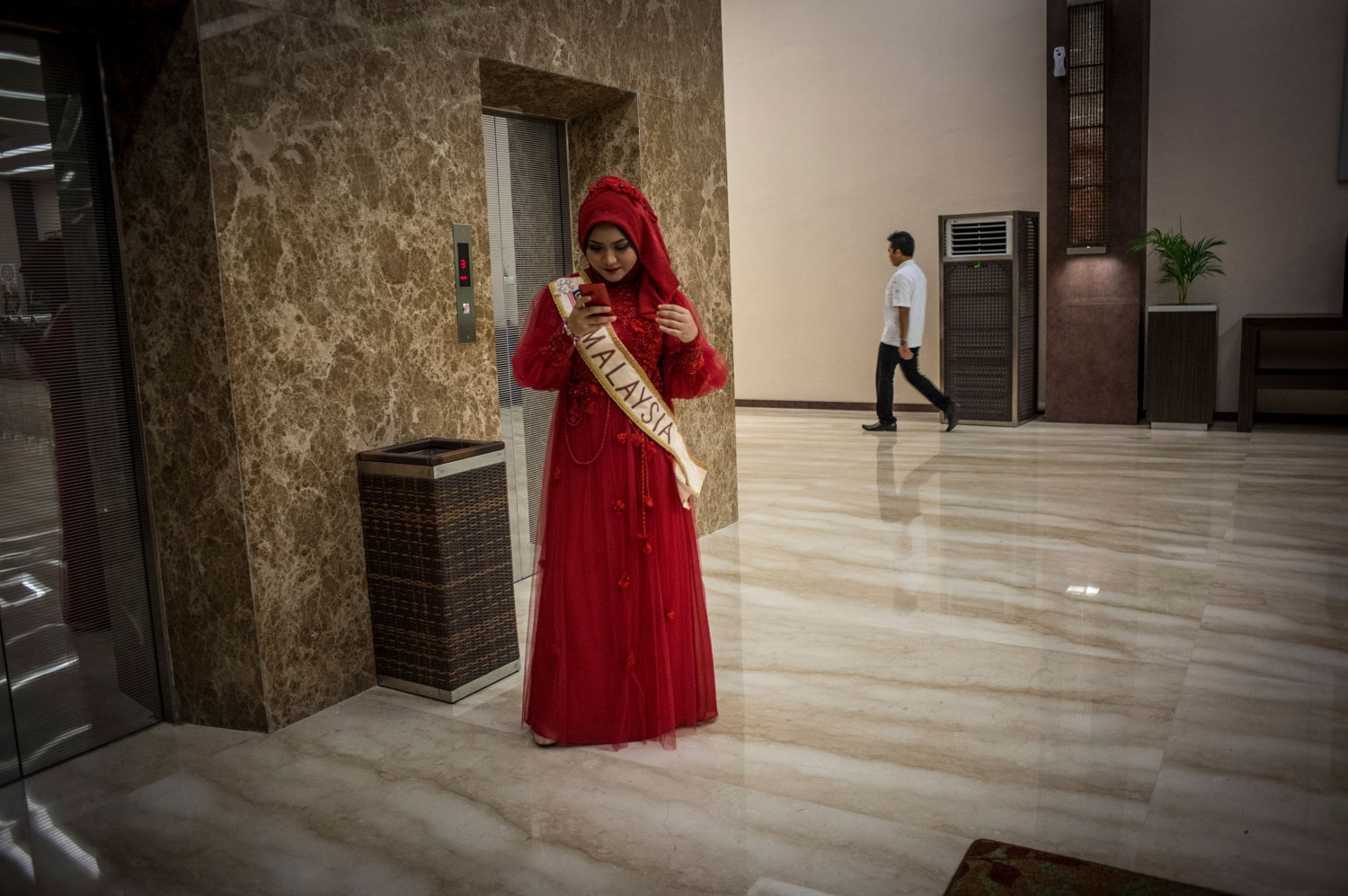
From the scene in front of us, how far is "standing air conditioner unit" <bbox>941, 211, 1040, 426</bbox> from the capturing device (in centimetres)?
801

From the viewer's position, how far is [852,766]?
265cm

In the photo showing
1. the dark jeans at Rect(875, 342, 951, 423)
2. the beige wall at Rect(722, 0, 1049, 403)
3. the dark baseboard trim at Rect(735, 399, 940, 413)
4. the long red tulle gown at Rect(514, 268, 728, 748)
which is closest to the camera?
the long red tulle gown at Rect(514, 268, 728, 748)

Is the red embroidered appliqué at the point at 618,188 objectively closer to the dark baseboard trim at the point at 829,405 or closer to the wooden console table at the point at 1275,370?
the wooden console table at the point at 1275,370

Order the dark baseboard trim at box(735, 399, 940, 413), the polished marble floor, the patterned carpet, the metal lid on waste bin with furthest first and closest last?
the dark baseboard trim at box(735, 399, 940, 413) < the metal lid on waste bin < the polished marble floor < the patterned carpet

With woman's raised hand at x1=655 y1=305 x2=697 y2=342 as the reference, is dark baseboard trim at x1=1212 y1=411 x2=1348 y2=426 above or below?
below

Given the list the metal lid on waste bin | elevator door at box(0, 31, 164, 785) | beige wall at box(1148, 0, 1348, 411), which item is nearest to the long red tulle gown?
the metal lid on waste bin

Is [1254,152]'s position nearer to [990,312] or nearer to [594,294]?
[990,312]

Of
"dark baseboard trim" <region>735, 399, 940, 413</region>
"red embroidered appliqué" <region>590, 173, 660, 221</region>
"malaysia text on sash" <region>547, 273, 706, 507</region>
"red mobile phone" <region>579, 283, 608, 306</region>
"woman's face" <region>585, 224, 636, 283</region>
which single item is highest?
"red embroidered appliqué" <region>590, 173, 660, 221</region>

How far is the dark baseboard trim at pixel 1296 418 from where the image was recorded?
7406 mm

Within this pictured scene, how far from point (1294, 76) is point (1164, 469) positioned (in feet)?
11.2

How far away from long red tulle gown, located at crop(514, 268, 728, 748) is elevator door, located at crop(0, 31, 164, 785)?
4.13ft

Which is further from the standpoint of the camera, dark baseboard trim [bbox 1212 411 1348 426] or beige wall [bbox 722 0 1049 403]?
beige wall [bbox 722 0 1049 403]

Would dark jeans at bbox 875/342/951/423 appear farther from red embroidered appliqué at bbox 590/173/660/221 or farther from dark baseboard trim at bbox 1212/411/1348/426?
red embroidered appliqué at bbox 590/173/660/221

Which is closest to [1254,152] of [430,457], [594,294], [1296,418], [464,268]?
[1296,418]
